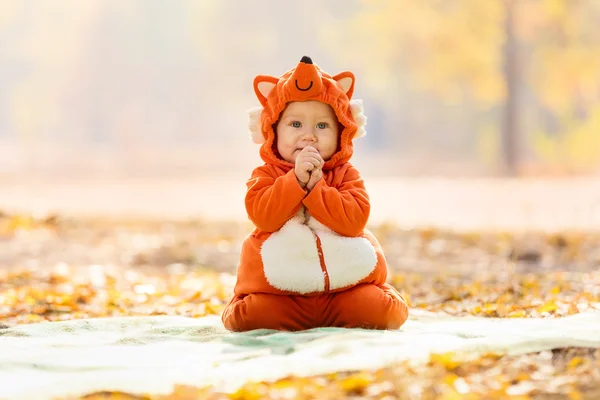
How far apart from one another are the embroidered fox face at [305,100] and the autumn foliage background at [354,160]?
4.87 feet

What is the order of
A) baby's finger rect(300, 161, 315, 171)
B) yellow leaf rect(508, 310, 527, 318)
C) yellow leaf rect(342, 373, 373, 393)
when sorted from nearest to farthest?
yellow leaf rect(342, 373, 373, 393), baby's finger rect(300, 161, 315, 171), yellow leaf rect(508, 310, 527, 318)

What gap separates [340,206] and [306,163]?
29 centimetres

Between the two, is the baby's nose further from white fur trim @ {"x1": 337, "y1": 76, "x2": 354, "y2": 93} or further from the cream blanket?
the cream blanket

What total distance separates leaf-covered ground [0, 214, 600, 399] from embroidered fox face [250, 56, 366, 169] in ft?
4.90

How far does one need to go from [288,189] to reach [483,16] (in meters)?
20.9

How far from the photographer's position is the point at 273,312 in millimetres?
4535

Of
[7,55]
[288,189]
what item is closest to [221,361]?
[288,189]

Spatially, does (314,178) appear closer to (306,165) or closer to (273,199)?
(306,165)

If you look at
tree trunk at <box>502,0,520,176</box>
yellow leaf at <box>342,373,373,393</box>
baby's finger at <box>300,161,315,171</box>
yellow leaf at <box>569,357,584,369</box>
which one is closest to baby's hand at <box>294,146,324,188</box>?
baby's finger at <box>300,161,315,171</box>

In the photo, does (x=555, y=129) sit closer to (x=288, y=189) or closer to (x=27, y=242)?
(x=27, y=242)

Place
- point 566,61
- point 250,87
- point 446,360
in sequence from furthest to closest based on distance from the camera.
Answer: point 250,87 < point 566,61 < point 446,360

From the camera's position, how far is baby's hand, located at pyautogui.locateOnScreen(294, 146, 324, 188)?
4391 mm

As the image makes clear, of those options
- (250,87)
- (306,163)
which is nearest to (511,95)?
(250,87)

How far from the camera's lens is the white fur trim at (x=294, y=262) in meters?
4.46
